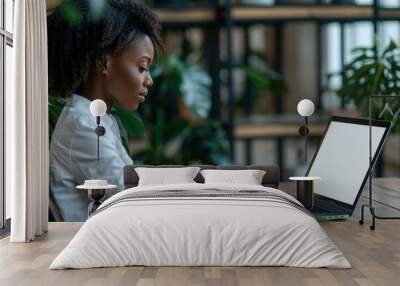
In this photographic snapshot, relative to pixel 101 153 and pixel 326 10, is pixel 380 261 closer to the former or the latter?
pixel 101 153

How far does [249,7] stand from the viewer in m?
8.86

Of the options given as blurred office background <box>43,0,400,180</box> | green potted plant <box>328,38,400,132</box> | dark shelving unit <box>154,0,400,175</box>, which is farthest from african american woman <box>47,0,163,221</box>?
green potted plant <box>328,38,400,132</box>

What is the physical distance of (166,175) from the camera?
21.6 feet

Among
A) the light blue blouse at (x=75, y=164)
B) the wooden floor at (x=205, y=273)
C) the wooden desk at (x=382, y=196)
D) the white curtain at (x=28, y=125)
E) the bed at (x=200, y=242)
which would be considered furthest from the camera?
the light blue blouse at (x=75, y=164)

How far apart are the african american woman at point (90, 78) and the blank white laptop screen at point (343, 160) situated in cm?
185

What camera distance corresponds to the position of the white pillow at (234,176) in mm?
6470

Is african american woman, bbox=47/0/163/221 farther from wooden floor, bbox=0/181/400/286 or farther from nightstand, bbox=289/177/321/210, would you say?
wooden floor, bbox=0/181/400/286

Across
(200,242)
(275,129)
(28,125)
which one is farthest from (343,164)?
(28,125)

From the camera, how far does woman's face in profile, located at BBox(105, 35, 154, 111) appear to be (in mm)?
7973

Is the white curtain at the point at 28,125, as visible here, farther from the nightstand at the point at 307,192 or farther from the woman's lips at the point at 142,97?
the woman's lips at the point at 142,97

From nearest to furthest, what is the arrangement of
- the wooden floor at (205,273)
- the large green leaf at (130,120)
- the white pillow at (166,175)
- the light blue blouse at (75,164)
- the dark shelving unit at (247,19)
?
the wooden floor at (205,273) < the white pillow at (166,175) < the light blue blouse at (75,164) < the large green leaf at (130,120) < the dark shelving unit at (247,19)

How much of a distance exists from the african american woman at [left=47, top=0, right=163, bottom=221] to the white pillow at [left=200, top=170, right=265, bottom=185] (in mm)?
1275

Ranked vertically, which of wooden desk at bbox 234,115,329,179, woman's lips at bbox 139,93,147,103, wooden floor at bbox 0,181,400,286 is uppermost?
woman's lips at bbox 139,93,147,103

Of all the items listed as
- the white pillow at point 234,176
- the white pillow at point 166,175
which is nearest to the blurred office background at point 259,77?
the white pillow at point 166,175
